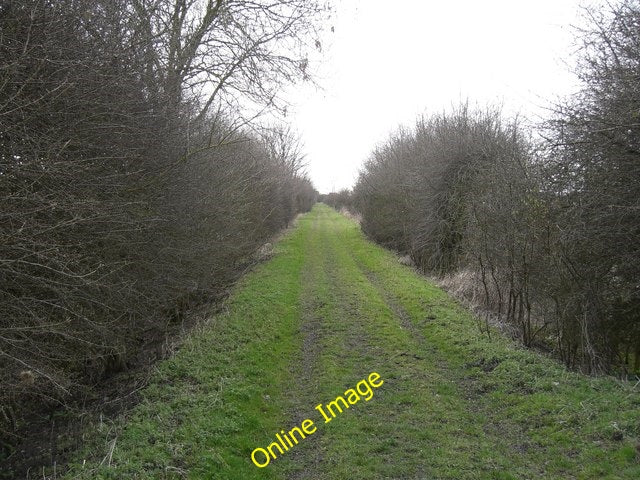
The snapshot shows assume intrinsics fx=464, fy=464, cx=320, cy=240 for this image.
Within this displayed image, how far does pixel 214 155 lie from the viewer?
34.0 ft

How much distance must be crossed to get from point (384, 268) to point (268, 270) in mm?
4285

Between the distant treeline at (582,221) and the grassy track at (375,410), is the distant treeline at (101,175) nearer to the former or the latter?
the grassy track at (375,410)

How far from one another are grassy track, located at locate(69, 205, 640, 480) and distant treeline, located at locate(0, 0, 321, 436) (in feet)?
4.14

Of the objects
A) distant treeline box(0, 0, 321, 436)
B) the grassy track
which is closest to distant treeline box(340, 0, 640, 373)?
the grassy track

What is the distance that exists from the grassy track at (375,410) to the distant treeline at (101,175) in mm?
1261

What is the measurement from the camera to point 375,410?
6.12 m

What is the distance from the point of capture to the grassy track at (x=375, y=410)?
4.68 m

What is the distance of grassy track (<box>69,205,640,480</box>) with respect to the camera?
4.68m

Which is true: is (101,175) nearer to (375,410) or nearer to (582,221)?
(375,410)

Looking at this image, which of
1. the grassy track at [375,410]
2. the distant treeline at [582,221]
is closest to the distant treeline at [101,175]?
the grassy track at [375,410]

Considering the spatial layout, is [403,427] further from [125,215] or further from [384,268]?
[384,268]

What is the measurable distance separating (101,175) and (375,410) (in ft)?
15.2

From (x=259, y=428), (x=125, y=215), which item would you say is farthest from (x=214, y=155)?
(x=259, y=428)

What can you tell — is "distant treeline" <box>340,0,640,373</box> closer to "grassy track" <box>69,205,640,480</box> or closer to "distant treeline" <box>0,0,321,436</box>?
"grassy track" <box>69,205,640,480</box>
